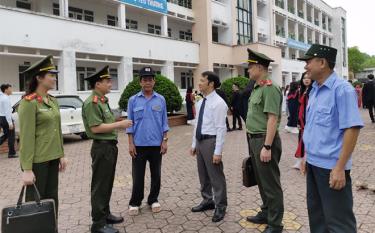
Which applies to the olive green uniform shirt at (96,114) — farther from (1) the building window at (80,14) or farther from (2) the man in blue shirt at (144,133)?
(1) the building window at (80,14)

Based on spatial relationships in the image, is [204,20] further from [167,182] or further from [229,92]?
[167,182]

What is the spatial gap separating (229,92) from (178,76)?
860cm

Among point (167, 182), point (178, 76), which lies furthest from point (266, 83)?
point (178, 76)

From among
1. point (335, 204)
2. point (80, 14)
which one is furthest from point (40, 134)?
point (80, 14)

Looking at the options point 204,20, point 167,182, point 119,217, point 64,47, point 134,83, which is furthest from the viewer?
point 204,20

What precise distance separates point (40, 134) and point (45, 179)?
0.45 m

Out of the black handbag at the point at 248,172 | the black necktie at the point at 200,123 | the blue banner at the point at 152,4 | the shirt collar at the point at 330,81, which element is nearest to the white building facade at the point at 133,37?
the blue banner at the point at 152,4

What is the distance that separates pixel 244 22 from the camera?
108 feet

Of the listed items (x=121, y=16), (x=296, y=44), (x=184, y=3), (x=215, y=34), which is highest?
(x=184, y=3)

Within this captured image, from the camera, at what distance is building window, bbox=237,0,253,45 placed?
32.3 metres

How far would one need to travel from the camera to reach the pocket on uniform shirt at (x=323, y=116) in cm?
293

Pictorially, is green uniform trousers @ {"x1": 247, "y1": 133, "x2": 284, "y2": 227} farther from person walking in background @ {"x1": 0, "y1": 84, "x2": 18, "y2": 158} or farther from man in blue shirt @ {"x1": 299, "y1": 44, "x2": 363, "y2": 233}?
person walking in background @ {"x1": 0, "y1": 84, "x2": 18, "y2": 158}

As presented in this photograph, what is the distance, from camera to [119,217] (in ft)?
15.6

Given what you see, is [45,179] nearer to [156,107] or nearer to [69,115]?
[156,107]
